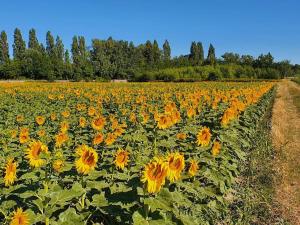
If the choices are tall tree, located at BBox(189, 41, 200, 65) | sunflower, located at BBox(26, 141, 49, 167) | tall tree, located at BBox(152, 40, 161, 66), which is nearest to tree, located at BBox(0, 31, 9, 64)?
tall tree, located at BBox(152, 40, 161, 66)

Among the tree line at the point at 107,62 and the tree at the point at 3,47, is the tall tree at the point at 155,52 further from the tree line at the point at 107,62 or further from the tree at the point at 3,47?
the tree at the point at 3,47

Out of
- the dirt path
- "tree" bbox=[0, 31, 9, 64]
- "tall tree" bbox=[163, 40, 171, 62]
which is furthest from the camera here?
"tall tree" bbox=[163, 40, 171, 62]

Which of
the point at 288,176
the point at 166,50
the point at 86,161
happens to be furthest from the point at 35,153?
the point at 166,50

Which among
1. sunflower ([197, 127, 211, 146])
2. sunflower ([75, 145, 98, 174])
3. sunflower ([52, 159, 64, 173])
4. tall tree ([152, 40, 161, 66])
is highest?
tall tree ([152, 40, 161, 66])

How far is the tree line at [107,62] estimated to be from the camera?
73.6 m

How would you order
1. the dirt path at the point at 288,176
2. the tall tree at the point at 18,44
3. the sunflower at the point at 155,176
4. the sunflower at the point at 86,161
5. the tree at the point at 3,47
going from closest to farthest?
the sunflower at the point at 155,176
the sunflower at the point at 86,161
the dirt path at the point at 288,176
the tree at the point at 3,47
the tall tree at the point at 18,44

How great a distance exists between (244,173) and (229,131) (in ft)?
2.79

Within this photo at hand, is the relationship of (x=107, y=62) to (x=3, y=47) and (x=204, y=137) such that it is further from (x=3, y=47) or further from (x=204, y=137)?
(x=204, y=137)

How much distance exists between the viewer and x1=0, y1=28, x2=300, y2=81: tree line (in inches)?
2899

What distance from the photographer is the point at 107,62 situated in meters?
86.2

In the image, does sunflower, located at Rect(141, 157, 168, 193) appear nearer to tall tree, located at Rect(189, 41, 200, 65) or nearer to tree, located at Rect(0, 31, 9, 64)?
tree, located at Rect(0, 31, 9, 64)

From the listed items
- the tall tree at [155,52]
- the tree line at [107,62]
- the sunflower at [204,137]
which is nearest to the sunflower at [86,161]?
the sunflower at [204,137]

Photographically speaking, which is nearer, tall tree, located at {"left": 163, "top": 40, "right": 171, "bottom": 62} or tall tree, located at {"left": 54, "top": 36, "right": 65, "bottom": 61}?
tall tree, located at {"left": 54, "top": 36, "right": 65, "bottom": 61}

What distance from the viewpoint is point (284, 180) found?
726 centimetres
